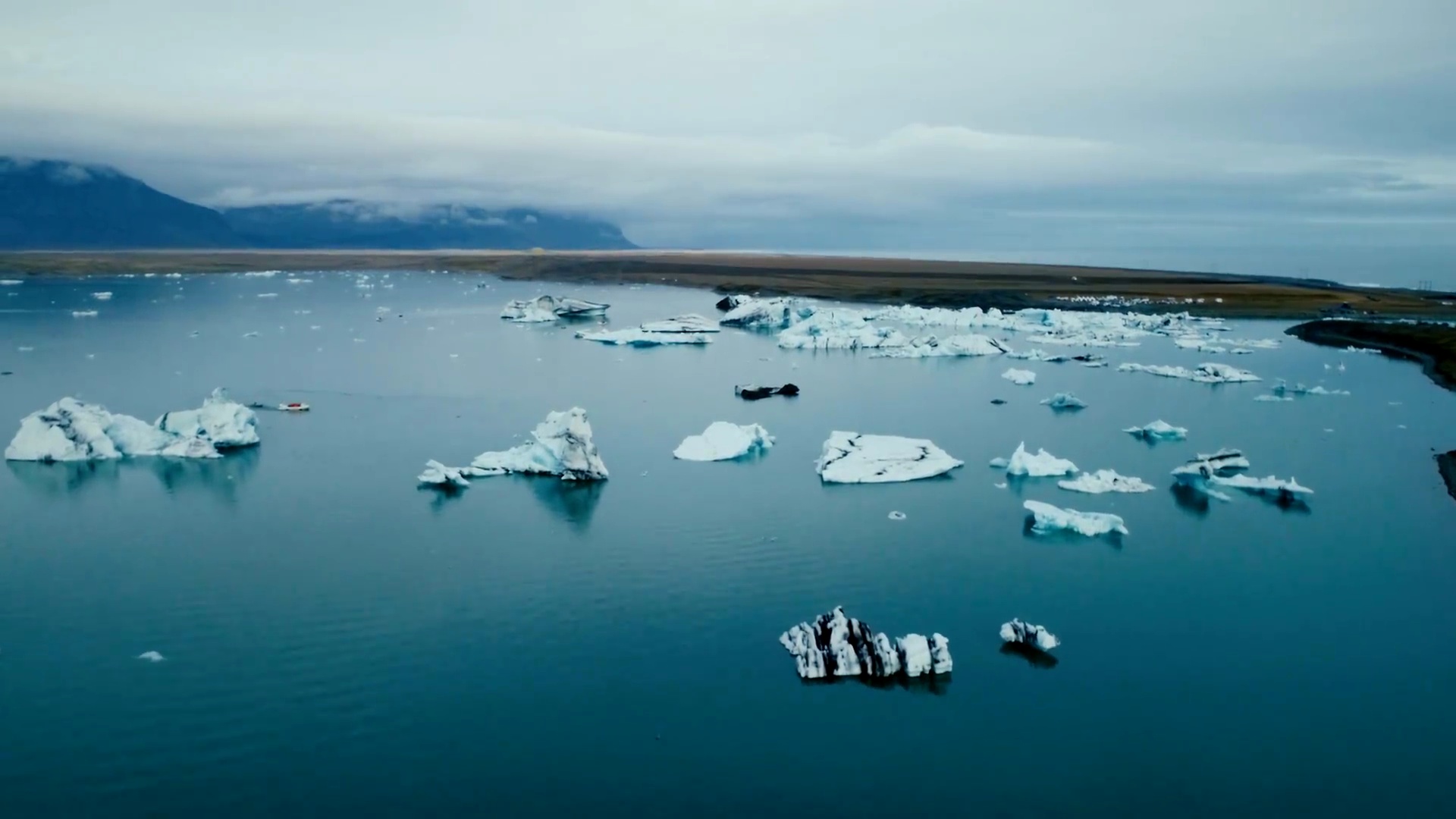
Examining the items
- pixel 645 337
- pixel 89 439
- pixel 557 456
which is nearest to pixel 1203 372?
pixel 645 337

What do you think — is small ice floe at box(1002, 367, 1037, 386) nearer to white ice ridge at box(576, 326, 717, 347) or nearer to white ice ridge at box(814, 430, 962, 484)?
white ice ridge at box(814, 430, 962, 484)

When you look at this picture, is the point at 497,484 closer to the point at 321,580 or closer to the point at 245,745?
the point at 321,580

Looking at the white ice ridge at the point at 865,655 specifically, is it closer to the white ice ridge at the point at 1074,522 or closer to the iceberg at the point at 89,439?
the white ice ridge at the point at 1074,522

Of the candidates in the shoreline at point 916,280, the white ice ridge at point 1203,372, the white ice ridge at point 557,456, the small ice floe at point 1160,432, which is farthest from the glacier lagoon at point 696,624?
the shoreline at point 916,280

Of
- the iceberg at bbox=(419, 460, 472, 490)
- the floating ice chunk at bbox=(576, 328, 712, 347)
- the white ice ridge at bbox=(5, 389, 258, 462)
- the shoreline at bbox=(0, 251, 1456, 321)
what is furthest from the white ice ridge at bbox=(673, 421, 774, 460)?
the shoreline at bbox=(0, 251, 1456, 321)

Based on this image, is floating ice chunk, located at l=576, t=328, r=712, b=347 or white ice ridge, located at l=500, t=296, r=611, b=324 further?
white ice ridge, located at l=500, t=296, r=611, b=324

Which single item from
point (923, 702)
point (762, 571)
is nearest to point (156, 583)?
point (762, 571)
